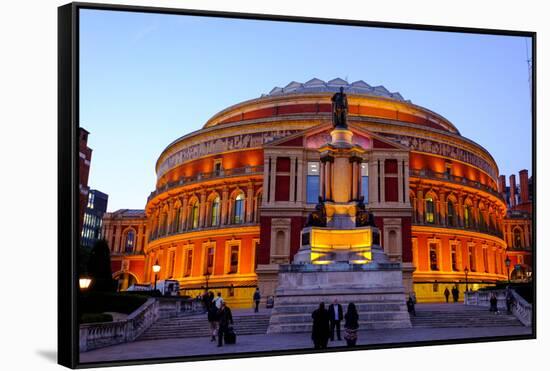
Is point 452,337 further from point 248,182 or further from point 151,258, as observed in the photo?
point 151,258

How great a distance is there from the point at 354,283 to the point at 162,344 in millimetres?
5447

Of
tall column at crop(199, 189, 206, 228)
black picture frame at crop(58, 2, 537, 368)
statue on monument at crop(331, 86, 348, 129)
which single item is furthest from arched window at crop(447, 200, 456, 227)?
black picture frame at crop(58, 2, 537, 368)

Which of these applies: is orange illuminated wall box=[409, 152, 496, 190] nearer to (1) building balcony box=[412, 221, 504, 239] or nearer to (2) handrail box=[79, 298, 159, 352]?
(1) building balcony box=[412, 221, 504, 239]

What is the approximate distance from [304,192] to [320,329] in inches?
715

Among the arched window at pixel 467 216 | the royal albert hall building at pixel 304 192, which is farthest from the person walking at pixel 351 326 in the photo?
the arched window at pixel 467 216

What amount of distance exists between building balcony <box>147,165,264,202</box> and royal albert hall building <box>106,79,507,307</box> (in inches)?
3.4

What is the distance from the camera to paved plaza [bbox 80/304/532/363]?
12.5 meters

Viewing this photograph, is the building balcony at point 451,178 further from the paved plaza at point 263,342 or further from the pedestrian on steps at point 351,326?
the pedestrian on steps at point 351,326

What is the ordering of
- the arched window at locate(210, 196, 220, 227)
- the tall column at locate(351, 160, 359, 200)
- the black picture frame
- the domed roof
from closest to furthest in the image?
the black picture frame → the tall column at locate(351, 160, 359, 200) → the domed roof → the arched window at locate(210, 196, 220, 227)

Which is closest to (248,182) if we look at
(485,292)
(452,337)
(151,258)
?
(151,258)

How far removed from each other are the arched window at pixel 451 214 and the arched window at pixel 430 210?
122 centimetres

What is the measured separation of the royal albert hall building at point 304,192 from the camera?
31.9 metres

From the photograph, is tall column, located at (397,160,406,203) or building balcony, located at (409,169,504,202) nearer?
tall column, located at (397,160,406,203)

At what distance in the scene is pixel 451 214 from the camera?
3762 cm
